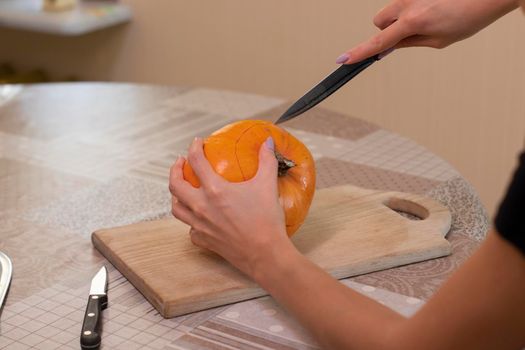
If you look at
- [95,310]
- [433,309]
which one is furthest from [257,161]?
[433,309]

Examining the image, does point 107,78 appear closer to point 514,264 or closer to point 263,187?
point 263,187

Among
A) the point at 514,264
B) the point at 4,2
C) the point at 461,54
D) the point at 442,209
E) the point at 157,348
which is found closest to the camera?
the point at 514,264

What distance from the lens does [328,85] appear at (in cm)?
122

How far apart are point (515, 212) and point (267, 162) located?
16.7 inches

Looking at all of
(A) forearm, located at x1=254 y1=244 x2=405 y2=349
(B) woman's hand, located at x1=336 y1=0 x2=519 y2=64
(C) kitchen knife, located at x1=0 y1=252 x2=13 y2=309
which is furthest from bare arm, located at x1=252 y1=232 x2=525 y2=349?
(B) woman's hand, located at x1=336 y1=0 x2=519 y2=64

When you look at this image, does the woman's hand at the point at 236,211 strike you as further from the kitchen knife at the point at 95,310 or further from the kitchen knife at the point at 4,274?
the kitchen knife at the point at 4,274

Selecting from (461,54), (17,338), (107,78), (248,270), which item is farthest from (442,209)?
(107,78)

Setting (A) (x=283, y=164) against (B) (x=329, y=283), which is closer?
(B) (x=329, y=283)

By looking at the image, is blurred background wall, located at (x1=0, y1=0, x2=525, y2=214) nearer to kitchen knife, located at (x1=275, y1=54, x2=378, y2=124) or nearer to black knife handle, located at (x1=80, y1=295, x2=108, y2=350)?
kitchen knife, located at (x1=275, y1=54, x2=378, y2=124)

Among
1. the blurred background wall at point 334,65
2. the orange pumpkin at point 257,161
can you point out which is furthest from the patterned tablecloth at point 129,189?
the blurred background wall at point 334,65

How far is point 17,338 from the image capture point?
97 centimetres

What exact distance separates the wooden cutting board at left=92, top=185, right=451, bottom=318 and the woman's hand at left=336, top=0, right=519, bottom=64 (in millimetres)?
242

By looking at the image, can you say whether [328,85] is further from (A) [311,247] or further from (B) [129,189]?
(B) [129,189]

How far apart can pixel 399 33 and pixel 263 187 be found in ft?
1.40
